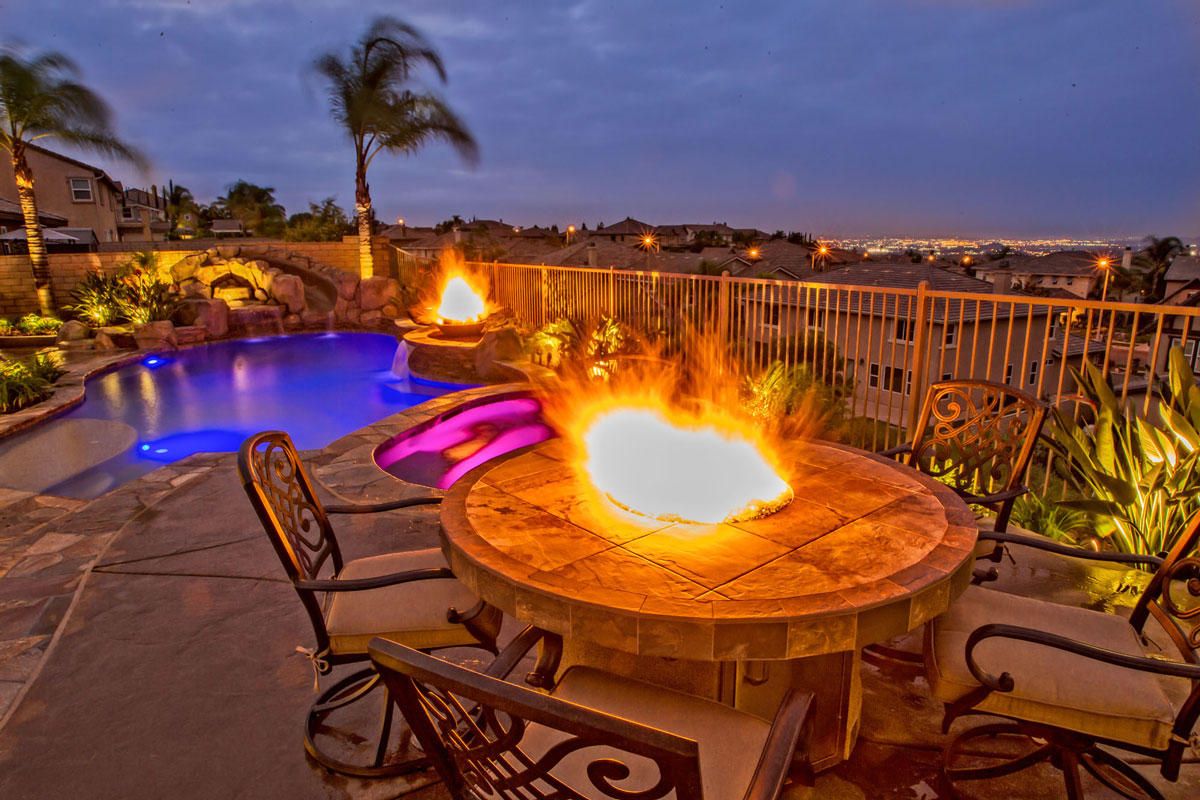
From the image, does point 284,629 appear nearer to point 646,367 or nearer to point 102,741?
point 102,741

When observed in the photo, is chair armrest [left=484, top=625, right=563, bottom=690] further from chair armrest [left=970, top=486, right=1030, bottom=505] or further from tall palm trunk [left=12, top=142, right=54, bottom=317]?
tall palm trunk [left=12, top=142, right=54, bottom=317]

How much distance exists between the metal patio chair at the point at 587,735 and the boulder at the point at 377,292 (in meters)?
16.0

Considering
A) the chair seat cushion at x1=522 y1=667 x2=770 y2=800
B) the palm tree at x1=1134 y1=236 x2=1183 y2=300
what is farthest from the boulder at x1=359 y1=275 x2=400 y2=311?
the palm tree at x1=1134 y1=236 x2=1183 y2=300

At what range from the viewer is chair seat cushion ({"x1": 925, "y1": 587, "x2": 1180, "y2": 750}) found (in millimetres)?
1523

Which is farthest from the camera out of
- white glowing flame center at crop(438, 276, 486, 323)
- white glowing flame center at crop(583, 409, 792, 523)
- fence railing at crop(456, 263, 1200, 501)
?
white glowing flame center at crop(438, 276, 486, 323)

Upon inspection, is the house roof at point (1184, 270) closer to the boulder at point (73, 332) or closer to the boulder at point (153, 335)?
the boulder at point (153, 335)

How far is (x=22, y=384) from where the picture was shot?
25.4 feet

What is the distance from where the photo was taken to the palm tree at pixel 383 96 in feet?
54.3

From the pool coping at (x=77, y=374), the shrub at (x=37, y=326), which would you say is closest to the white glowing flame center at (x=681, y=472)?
the pool coping at (x=77, y=374)

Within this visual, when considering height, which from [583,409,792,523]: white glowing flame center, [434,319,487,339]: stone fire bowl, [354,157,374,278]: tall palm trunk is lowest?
[434,319,487,339]: stone fire bowl

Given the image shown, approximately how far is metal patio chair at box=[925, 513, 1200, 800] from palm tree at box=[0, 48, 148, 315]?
19.9m

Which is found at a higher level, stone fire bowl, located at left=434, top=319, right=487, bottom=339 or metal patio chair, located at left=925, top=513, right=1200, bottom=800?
stone fire bowl, located at left=434, top=319, right=487, bottom=339

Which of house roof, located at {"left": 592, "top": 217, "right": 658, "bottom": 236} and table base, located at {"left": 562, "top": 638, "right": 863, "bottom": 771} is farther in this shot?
house roof, located at {"left": 592, "top": 217, "right": 658, "bottom": 236}

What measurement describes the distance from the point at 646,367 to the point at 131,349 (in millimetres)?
11653
